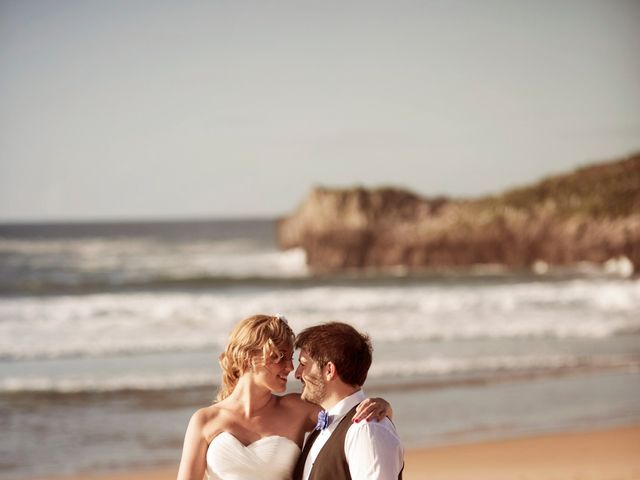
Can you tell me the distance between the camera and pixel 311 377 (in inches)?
87.3

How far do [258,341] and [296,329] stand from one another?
429 inches

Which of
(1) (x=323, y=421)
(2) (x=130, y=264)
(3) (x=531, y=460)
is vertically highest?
(2) (x=130, y=264)

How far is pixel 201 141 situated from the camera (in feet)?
64.3

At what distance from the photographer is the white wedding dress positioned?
2398 millimetres

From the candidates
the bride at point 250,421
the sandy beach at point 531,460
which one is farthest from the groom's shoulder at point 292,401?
the sandy beach at point 531,460

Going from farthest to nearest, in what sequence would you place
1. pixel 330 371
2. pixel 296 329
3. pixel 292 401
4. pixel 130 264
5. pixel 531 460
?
pixel 130 264 → pixel 296 329 → pixel 531 460 → pixel 292 401 → pixel 330 371

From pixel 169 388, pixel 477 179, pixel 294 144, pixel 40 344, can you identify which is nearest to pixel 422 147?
pixel 477 179

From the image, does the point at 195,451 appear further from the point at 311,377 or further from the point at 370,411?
the point at 370,411

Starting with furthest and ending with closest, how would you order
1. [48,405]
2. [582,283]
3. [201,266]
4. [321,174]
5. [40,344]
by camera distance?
[201,266] → [321,174] → [582,283] → [40,344] → [48,405]

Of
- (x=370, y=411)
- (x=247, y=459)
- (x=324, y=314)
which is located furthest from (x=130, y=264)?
(x=370, y=411)

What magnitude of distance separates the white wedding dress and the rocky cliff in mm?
17368

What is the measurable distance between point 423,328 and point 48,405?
18.6ft

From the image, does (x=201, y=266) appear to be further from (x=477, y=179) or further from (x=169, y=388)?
(x=169, y=388)

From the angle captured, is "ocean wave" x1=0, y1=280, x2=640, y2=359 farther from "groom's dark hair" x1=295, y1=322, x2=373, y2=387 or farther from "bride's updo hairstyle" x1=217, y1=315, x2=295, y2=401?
Answer: "groom's dark hair" x1=295, y1=322, x2=373, y2=387
